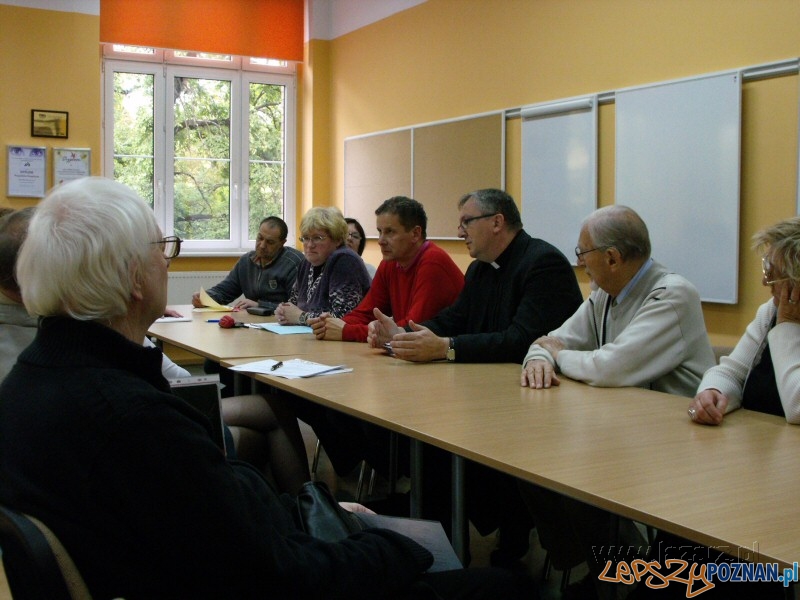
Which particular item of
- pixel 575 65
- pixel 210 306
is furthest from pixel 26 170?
pixel 575 65

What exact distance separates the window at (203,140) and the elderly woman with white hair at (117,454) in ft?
20.5

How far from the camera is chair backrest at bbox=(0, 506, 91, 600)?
1.07 meters

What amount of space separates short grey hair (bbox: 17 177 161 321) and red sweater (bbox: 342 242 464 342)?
2.49 meters

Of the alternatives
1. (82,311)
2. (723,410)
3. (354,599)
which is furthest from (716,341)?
(82,311)

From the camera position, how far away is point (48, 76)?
653cm

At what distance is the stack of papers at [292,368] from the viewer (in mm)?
2863

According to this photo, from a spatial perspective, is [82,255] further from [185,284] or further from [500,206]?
[185,284]

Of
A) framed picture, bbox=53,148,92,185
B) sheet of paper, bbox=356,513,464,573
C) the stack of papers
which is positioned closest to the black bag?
sheet of paper, bbox=356,513,464,573

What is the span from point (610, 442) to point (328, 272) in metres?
2.85

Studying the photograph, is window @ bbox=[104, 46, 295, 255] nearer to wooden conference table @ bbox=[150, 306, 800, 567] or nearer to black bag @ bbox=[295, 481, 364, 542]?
wooden conference table @ bbox=[150, 306, 800, 567]

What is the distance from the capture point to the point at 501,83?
18.9 feet

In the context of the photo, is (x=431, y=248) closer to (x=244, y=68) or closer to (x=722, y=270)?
(x=722, y=270)

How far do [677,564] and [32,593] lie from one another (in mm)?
1434

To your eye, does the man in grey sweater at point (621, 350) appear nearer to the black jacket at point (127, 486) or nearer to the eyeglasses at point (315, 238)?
the black jacket at point (127, 486)
